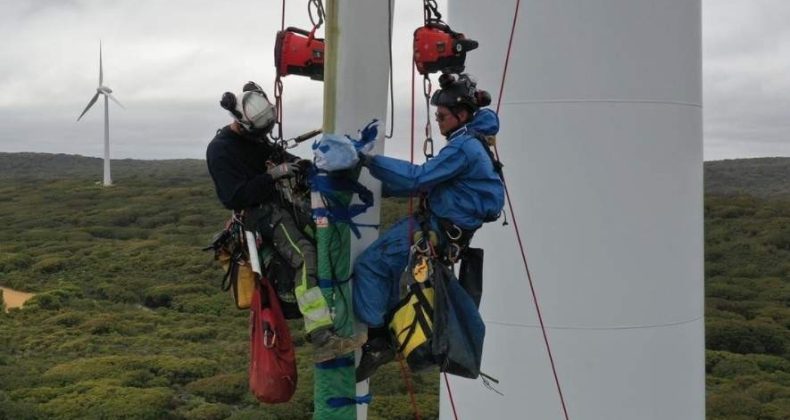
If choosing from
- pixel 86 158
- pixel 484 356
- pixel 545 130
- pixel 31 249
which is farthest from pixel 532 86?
pixel 86 158

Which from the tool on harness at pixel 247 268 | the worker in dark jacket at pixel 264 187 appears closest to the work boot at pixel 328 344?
the worker in dark jacket at pixel 264 187

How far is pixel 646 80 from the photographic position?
7523 mm

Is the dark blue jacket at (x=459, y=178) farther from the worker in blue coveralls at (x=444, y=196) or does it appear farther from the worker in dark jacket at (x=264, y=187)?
the worker in dark jacket at (x=264, y=187)

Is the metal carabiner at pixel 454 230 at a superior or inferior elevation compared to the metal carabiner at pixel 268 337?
superior

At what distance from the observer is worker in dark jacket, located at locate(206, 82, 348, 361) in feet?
15.0

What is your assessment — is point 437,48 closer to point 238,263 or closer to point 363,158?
point 363,158

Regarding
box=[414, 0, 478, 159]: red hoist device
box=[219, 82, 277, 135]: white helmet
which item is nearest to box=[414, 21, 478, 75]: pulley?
box=[414, 0, 478, 159]: red hoist device

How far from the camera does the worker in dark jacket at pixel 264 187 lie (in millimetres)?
4582

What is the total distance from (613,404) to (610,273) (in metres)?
1.22

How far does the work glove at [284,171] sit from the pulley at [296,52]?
22.2 inches

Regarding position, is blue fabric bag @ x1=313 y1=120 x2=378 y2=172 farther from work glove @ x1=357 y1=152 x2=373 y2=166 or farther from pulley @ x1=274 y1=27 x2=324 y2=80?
pulley @ x1=274 y1=27 x2=324 y2=80

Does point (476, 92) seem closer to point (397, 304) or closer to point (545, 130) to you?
point (397, 304)

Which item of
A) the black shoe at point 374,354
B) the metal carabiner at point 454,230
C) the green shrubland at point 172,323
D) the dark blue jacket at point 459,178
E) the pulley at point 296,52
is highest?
the pulley at point 296,52

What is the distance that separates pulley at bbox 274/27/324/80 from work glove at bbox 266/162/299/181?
563mm
